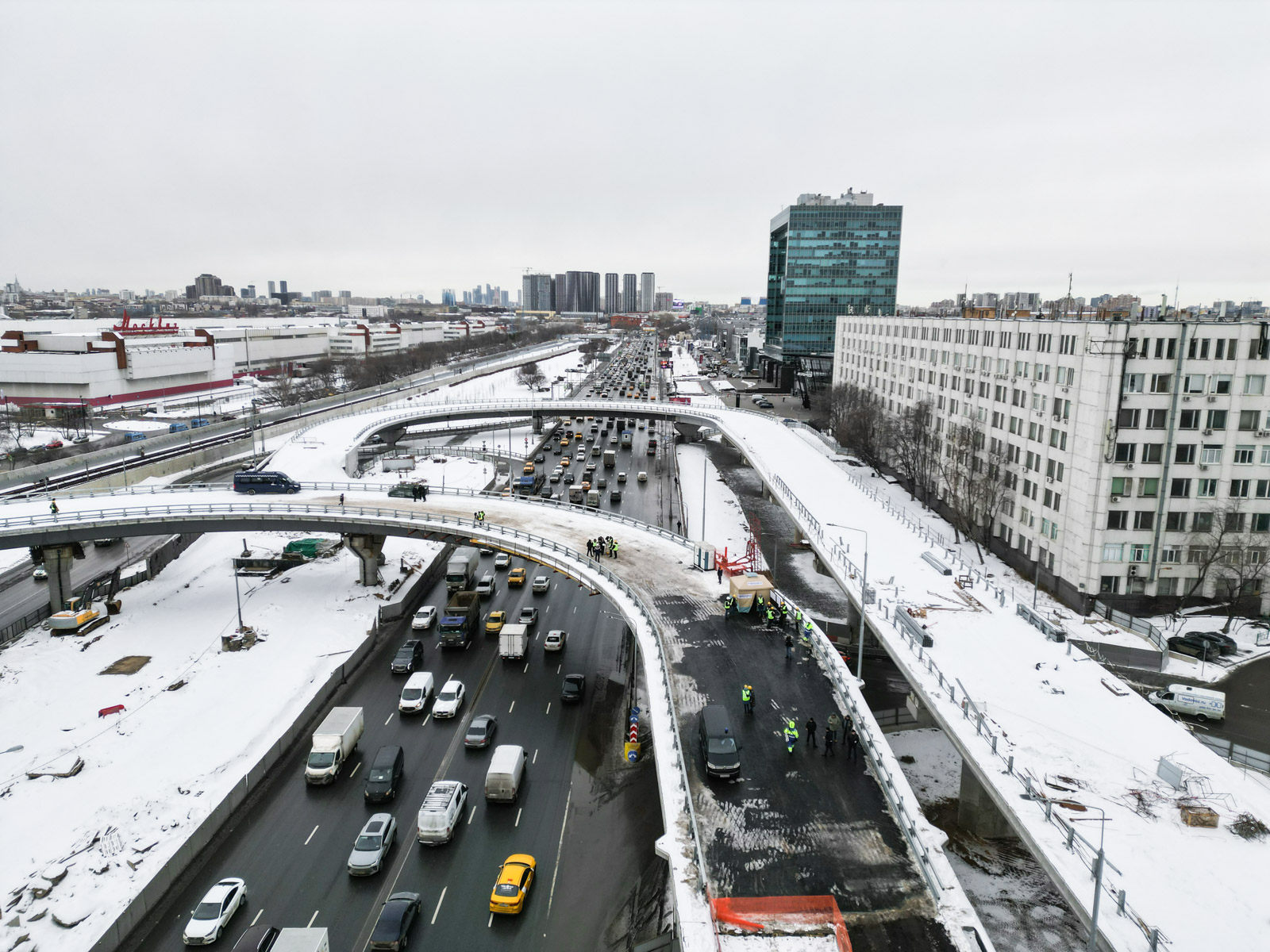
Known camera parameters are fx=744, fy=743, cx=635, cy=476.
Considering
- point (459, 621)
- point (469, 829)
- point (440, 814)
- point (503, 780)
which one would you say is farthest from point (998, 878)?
point (459, 621)

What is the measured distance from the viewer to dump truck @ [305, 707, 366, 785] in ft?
96.4

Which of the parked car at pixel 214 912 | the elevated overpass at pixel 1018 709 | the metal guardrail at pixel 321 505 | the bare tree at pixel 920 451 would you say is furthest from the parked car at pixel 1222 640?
the parked car at pixel 214 912

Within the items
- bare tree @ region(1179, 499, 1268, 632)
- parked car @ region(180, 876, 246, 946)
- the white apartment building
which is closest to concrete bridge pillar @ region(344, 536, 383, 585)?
parked car @ region(180, 876, 246, 946)

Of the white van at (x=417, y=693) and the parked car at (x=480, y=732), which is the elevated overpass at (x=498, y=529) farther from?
the white van at (x=417, y=693)

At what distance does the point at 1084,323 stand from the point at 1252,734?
79.0 feet

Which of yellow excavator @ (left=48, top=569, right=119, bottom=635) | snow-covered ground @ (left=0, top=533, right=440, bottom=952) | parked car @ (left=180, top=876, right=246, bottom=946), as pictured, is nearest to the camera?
parked car @ (left=180, top=876, right=246, bottom=946)

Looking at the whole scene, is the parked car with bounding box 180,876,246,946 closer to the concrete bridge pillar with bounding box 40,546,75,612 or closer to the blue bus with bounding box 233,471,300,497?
the concrete bridge pillar with bounding box 40,546,75,612

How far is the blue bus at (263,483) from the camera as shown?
52938 millimetres

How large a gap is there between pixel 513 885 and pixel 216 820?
38.9 ft

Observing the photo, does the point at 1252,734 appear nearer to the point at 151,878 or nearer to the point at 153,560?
the point at 151,878

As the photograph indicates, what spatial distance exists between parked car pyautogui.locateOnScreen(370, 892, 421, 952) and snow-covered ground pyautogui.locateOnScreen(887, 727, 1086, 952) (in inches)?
687

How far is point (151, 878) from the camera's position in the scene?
2338cm

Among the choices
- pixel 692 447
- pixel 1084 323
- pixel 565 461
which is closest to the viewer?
pixel 1084 323

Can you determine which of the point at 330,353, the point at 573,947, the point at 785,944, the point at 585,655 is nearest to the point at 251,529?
the point at 585,655
